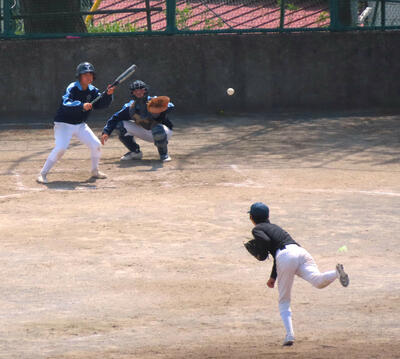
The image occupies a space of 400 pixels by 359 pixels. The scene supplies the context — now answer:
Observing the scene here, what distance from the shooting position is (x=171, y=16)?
700 inches

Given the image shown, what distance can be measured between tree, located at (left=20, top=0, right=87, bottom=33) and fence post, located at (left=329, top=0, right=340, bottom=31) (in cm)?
535

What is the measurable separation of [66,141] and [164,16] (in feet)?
20.2

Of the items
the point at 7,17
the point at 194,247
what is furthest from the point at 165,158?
the point at 7,17

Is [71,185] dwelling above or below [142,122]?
below

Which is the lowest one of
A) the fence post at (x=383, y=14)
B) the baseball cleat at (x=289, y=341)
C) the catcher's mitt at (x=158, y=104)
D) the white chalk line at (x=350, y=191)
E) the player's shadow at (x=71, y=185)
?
the baseball cleat at (x=289, y=341)

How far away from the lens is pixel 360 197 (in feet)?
37.2

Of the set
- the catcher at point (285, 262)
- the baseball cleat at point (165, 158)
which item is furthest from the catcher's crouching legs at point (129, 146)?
the catcher at point (285, 262)

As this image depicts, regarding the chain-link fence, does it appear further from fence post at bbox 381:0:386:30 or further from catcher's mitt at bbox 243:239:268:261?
catcher's mitt at bbox 243:239:268:261

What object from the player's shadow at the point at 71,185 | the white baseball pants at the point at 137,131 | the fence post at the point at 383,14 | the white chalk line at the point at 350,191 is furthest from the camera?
the fence post at the point at 383,14

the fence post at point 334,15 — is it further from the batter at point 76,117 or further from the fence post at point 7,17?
the batter at point 76,117

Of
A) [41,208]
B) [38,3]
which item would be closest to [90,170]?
[41,208]

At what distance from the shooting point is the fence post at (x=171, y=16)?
17734 mm

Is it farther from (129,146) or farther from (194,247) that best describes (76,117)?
(194,247)

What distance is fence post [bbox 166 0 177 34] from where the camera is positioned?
58.2 ft
